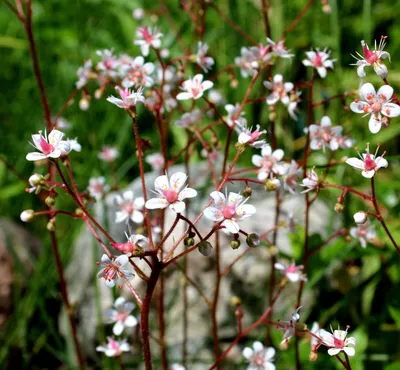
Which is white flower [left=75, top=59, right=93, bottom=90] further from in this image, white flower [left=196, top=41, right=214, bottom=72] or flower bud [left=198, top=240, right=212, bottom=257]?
flower bud [left=198, top=240, right=212, bottom=257]

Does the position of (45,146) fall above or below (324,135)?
below

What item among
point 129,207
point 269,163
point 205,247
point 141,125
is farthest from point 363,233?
point 141,125

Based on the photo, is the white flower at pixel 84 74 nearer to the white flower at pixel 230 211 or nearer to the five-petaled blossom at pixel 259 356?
the white flower at pixel 230 211

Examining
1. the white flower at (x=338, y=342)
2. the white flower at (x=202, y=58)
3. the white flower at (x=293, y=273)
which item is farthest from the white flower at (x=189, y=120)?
the white flower at (x=338, y=342)

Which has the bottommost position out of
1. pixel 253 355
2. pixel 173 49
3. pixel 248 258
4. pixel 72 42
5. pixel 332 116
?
pixel 253 355

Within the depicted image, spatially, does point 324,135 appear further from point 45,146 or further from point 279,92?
point 45,146

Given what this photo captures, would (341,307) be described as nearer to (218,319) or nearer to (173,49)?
(218,319)

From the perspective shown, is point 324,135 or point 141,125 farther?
point 141,125

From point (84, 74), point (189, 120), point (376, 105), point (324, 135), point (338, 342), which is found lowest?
point (338, 342)

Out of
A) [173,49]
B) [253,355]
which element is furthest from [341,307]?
[173,49]
